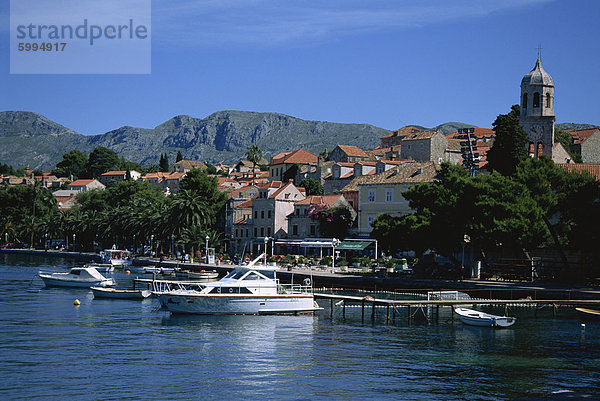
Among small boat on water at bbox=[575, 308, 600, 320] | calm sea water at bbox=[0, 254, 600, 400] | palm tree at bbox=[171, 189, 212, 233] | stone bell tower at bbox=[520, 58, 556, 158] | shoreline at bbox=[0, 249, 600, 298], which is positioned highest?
stone bell tower at bbox=[520, 58, 556, 158]

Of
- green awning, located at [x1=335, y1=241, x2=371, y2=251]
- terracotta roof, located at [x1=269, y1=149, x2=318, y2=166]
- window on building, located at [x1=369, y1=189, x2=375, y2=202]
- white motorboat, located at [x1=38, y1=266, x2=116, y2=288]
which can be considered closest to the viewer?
white motorboat, located at [x1=38, y1=266, x2=116, y2=288]

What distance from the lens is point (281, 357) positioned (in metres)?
35.6

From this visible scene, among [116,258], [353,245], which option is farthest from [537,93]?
[116,258]

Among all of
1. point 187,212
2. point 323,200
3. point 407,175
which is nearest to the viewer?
point 407,175

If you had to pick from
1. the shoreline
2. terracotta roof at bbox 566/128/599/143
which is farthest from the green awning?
terracotta roof at bbox 566/128/599/143

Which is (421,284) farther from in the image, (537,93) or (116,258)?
(116,258)

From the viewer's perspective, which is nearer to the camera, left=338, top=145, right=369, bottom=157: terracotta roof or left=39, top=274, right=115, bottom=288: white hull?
left=39, top=274, right=115, bottom=288: white hull

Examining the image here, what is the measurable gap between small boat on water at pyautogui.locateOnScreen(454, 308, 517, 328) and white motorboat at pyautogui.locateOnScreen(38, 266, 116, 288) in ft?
120

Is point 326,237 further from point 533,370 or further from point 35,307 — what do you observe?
point 533,370

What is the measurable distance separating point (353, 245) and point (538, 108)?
1133 inches

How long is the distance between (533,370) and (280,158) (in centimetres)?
13817

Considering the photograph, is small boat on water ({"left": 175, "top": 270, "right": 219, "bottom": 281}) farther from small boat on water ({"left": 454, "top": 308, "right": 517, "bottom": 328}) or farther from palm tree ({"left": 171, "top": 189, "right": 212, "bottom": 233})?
small boat on water ({"left": 454, "top": 308, "right": 517, "bottom": 328})

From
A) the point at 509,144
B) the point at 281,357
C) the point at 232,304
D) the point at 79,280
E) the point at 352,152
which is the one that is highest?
the point at 352,152

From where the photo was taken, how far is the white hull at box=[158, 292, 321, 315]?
161ft
